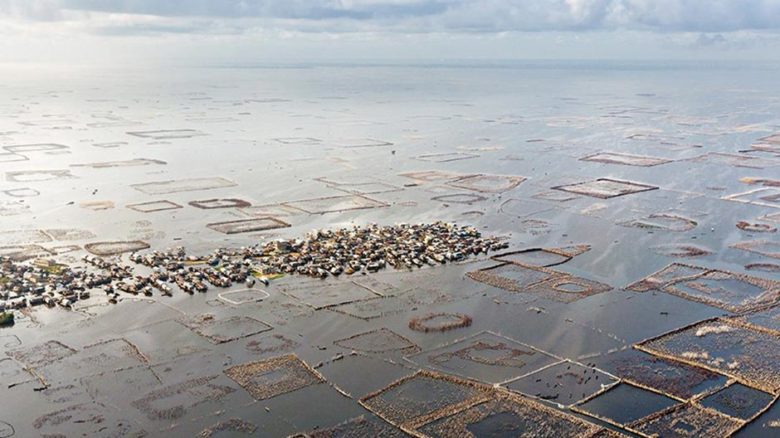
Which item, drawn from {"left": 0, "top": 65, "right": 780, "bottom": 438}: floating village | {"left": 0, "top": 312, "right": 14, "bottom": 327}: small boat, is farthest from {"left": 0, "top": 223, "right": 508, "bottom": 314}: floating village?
{"left": 0, "top": 65, "right": 780, "bottom": 438}: floating village

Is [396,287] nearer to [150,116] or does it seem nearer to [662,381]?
[662,381]

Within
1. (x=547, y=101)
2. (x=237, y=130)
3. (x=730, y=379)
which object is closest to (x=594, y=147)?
(x=237, y=130)

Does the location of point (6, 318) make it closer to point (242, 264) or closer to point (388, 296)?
point (242, 264)

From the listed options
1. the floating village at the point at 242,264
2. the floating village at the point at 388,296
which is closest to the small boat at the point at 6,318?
the floating village at the point at 242,264

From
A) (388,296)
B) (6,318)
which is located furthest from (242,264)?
(6,318)

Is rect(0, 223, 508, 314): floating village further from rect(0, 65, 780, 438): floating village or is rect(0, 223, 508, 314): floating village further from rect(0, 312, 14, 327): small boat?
rect(0, 65, 780, 438): floating village

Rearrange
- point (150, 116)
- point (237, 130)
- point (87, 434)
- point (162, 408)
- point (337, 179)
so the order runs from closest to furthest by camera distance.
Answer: point (87, 434) → point (162, 408) → point (337, 179) → point (237, 130) → point (150, 116)

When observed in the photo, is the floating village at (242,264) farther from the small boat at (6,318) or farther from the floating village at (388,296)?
the floating village at (388,296)

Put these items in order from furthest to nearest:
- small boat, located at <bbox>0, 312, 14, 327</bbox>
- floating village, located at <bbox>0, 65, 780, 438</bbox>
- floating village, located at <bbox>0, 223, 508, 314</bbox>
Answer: floating village, located at <bbox>0, 223, 508, 314</bbox>, small boat, located at <bbox>0, 312, 14, 327</bbox>, floating village, located at <bbox>0, 65, 780, 438</bbox>
